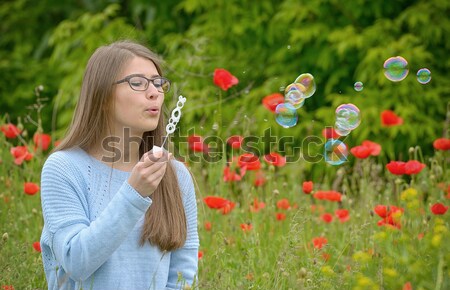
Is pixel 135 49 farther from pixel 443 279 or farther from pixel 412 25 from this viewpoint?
pixel 412 25

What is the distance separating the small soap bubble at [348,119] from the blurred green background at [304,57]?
3.80 ft

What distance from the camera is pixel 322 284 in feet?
7.59

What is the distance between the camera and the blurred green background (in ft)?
16.3

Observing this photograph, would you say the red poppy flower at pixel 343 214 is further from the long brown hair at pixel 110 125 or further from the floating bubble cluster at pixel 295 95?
the long brown hair at pixel 110 125

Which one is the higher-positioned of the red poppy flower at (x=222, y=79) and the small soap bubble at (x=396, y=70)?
the small soap bubble at (x=396, y=70)

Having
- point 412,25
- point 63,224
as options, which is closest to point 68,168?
point 63,224

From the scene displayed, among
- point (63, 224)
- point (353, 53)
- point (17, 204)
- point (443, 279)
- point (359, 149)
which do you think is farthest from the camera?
point (353, 53)

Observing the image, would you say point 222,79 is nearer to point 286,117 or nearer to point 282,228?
point 286,117

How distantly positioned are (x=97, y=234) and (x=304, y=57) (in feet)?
11.8

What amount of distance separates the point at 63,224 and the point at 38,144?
5.33ft

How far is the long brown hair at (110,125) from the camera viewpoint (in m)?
2.36

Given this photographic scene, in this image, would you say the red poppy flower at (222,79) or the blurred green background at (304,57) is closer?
the red poppy flower at (222,79)

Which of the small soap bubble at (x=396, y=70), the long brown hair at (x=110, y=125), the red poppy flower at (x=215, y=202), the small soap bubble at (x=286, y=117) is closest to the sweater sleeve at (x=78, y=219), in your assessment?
the long brown hair at (x=110, y=125)

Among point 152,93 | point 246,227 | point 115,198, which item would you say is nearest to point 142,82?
point 152,93
